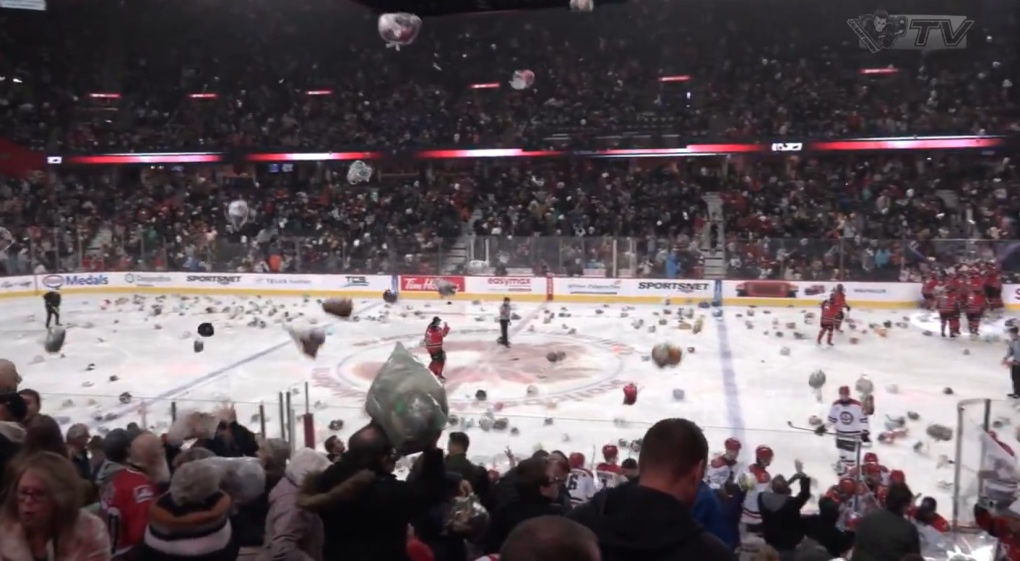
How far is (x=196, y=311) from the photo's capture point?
2095 centimetres

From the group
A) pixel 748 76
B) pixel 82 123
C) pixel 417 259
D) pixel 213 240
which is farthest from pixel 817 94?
pixel 82 123

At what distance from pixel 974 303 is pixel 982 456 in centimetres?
1162

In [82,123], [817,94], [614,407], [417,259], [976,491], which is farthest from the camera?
[82,123]

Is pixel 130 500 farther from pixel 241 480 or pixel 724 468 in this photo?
pixel 724 468

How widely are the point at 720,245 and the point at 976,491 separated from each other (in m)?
14.9

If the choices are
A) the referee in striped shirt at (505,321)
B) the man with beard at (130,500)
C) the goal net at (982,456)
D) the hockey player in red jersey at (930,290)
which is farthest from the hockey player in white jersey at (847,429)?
the hockey player in red jersey at (930,290)

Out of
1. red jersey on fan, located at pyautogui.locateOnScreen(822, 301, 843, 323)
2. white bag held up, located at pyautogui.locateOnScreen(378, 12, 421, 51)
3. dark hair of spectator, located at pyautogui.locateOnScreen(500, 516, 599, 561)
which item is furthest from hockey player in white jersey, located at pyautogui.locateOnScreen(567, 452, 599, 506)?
red jersey on fan, located at pyautogui.locateOnScreen(822, 301, 843, 323)

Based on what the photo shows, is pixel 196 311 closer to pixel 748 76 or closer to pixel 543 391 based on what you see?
pixel 543 391

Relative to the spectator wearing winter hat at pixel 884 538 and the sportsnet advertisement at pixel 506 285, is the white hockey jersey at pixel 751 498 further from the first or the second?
the sportsnet advertisement at pixel 506 285

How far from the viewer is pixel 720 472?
5.89 metres

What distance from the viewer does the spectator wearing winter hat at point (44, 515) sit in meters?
2.61

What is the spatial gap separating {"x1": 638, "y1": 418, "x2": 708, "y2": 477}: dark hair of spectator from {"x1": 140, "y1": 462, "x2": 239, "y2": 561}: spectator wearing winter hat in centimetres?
151

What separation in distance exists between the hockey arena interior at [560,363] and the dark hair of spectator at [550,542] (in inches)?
210

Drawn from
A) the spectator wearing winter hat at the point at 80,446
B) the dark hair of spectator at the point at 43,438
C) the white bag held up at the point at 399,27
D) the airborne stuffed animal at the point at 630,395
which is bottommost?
the airborne stuffed animal at the point at 630,395
